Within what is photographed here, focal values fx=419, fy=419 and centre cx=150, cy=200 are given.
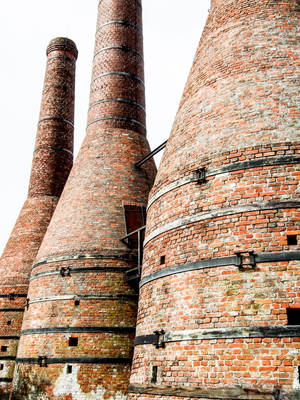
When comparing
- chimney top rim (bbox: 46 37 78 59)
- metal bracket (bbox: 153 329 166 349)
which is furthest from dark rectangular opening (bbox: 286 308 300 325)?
chimney top rim (bbox: 46 37 78 59)

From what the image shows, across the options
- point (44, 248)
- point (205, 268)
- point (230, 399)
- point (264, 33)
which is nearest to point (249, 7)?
point (264, 33)

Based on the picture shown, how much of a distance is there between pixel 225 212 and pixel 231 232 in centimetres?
31

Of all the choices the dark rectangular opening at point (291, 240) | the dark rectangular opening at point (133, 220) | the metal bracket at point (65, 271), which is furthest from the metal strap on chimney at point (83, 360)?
the dark rectangular opening at point (291, 240)

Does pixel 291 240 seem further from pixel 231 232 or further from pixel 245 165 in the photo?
pixel 245 165

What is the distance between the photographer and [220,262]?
5.55 m

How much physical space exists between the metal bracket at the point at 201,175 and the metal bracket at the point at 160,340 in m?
2.26

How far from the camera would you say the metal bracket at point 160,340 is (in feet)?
19.4

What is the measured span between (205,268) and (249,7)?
16.4 feet

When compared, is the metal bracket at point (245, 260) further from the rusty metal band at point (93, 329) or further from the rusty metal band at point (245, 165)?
the rusty metal band at point (93, 329)

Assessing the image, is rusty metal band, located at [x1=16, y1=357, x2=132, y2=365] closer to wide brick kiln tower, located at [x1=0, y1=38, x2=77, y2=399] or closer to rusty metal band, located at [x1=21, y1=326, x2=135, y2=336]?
rusty metal band, located at [x1=21, y1=326, x2=135, y2=336]

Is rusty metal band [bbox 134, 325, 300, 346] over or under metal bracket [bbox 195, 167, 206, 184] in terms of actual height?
under

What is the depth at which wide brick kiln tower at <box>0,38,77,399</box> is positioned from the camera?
1480 centimetres

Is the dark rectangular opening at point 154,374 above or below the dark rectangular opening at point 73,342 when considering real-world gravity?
below

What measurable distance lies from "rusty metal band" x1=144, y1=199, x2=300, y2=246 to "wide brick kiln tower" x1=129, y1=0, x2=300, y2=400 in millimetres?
15
